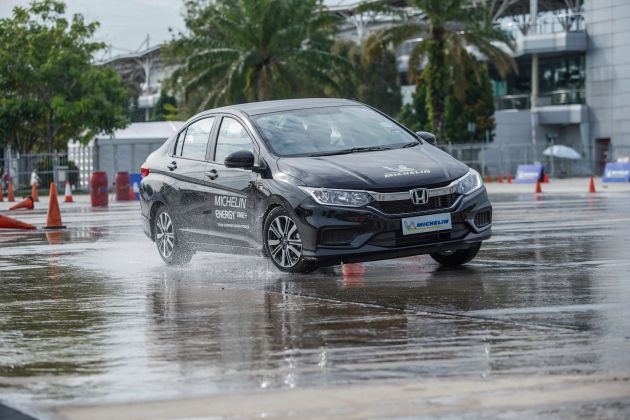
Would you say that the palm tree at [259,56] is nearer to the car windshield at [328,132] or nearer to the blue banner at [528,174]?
the blue banner at [528,174]

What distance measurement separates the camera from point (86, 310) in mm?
9508

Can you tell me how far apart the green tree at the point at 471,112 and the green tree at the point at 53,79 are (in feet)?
72.1

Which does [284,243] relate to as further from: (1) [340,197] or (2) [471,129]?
(2) [471,129]

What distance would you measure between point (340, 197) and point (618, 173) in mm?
38108

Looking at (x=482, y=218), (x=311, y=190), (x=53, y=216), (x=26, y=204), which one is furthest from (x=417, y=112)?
(x=311, y=190)

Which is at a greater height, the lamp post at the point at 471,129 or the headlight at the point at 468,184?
the lamp post at the point at 471,129

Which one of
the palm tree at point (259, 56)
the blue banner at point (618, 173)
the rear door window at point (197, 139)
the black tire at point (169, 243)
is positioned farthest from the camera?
the palm tree at point (259, 56)

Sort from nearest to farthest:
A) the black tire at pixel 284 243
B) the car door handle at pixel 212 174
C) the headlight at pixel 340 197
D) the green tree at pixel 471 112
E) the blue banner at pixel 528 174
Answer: the headlight at pixel 340 197 → the black tire at pixel 284 243 → the car door handle at pixel 212 174 → the blue banner at pixel 528 174 → the green tree at pixel 471 112

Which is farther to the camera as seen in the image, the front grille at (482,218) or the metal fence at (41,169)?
the metal fence at (41,169)

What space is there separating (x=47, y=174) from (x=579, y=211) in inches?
1417

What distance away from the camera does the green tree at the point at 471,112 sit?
248ft

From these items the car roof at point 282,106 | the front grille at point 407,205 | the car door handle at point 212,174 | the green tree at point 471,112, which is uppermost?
the green tree at point 471,112

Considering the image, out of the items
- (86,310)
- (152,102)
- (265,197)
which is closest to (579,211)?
(265,197)

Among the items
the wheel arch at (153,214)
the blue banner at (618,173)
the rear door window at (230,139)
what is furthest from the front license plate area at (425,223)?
the blue banner at (618,173)
